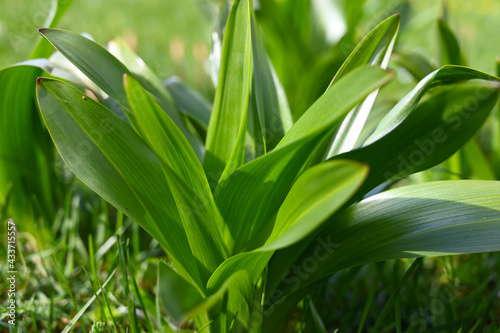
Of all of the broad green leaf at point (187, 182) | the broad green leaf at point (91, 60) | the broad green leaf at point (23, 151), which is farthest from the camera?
the broad green leaf at point (23, 151)

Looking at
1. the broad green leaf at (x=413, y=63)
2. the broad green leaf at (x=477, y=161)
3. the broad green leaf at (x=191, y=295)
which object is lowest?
the broad green leaf at (x=477, y=161)

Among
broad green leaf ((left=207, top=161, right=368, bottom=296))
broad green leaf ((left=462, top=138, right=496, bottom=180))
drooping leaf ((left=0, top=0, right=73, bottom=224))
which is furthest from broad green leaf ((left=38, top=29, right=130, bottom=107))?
broad green leaf ((left=462, top=138, right=496, bottom=180))

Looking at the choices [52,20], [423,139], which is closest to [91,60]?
[52,20]

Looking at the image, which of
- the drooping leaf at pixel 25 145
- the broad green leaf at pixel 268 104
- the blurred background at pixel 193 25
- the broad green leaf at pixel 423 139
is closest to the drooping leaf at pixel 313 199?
the broad green leaf at pixel 423 139

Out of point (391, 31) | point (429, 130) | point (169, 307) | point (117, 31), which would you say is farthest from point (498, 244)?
point (117, 31)

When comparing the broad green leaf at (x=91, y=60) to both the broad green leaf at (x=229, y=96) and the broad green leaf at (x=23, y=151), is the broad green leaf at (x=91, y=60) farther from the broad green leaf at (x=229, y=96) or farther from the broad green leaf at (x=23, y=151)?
the broad green leaf at (x=23, y=151)

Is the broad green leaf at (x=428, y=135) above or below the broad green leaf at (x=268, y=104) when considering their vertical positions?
below

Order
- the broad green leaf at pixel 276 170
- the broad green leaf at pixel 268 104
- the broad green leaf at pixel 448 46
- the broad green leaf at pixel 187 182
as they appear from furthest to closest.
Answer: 1. the broad green leaf at pixel 448 46
2. the broad green leaf at pixel 268 104
3. the broad green leaf at pixel 187 182
4. the broad green leaf at pixel 276 170
